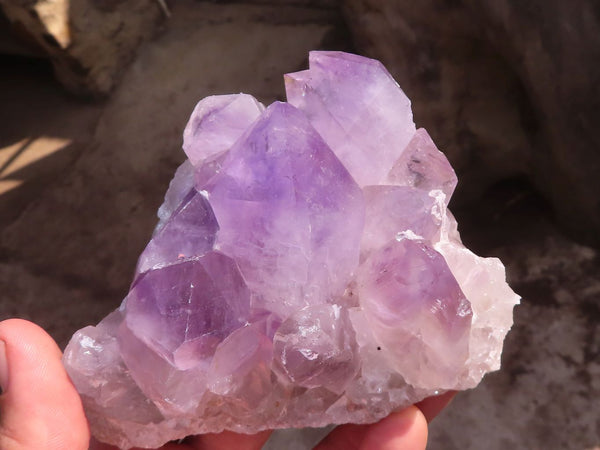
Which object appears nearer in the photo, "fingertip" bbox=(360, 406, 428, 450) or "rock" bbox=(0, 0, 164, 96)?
"fingertip" bbox=(360, 406, 428, 450)

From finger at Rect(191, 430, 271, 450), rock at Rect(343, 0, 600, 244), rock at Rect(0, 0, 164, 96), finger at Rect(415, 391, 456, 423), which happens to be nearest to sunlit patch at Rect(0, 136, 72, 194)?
rock at Rect(0, 0, 164, 96)

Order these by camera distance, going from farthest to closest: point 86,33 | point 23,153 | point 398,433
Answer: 1. point 86,33
2. point 23,153
3. point 398,433

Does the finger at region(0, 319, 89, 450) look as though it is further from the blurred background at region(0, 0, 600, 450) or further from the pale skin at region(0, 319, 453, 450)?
the blurred background at region(0, 0, 600, 450)

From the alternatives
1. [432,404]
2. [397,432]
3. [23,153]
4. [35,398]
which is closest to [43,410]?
[35,398]

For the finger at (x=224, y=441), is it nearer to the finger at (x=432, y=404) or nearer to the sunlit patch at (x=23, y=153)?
the finger at (x=432, y=404)

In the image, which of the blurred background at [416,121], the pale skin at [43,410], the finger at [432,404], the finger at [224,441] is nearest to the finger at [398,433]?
the pale skin at [43,410]

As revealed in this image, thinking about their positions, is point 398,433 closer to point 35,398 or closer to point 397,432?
point 397,432
